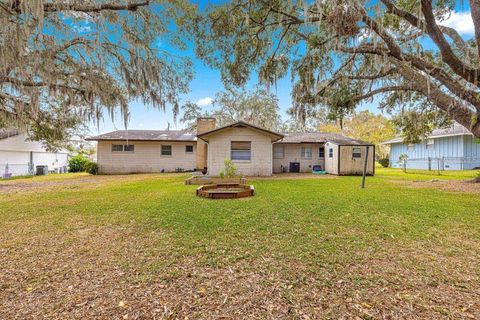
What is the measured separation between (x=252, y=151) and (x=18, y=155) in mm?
21410

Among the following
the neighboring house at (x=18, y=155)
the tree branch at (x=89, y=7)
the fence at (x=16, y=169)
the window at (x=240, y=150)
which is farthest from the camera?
the neighboring house at (x=18, y=155)

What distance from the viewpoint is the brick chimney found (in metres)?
16.7

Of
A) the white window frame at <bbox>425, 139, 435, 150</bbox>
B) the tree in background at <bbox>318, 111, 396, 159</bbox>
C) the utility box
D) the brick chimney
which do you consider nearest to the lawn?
the brick chimney

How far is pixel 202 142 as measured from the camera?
1725 centimetres

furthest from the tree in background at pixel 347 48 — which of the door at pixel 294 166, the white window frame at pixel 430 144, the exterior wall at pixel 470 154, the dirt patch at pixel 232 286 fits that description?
the white window frame at pixel 430 144

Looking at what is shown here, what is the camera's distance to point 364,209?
18.7 feet

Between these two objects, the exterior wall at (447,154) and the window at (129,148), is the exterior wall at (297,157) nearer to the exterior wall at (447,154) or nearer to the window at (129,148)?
the exterior wall at (447,154)

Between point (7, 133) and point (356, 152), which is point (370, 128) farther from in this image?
point (7, 133)

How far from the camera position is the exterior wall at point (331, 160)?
51.6 ft

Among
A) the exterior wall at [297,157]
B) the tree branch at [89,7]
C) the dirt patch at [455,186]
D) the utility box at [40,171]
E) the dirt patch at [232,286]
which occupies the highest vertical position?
the tree branch at [89,7]

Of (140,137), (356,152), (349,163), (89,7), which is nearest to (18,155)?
(140,137)

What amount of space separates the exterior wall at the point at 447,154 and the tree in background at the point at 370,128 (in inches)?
314

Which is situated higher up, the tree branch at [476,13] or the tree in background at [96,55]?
the tree branch at [476,13]

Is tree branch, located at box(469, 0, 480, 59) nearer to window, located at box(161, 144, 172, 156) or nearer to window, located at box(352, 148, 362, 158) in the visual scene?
window, located at box(352, 148, 362, 158)
